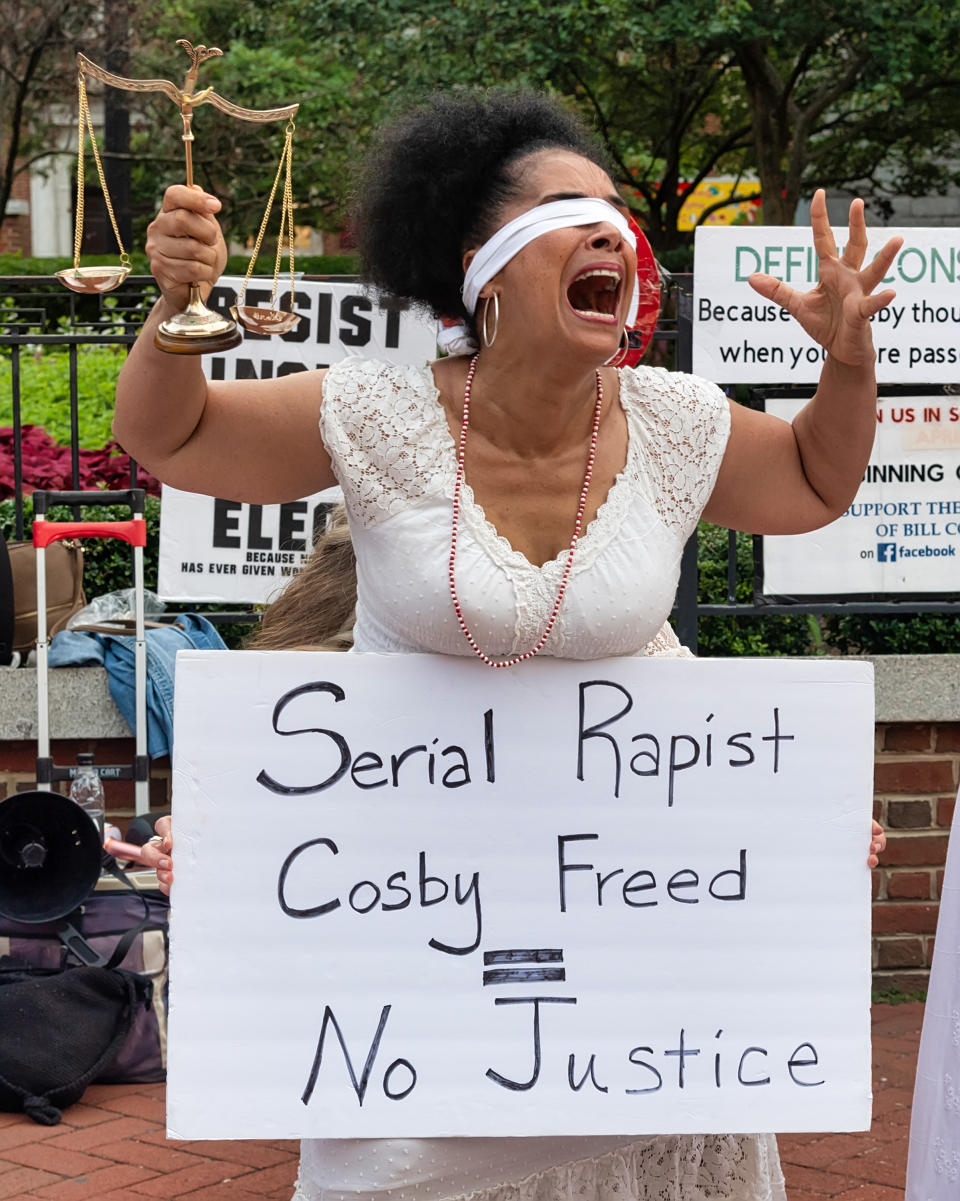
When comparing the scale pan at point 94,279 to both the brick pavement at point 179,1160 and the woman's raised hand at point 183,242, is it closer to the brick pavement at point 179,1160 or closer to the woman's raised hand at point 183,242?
the woman's raised hand at point 183,242

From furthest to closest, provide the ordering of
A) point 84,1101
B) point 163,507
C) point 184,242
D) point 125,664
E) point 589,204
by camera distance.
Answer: point 163,507 < point 125,664 < point 84,1101 < point 589,204 < point 184,242

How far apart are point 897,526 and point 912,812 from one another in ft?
3.02

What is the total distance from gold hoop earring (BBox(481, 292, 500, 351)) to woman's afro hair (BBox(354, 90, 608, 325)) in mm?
86

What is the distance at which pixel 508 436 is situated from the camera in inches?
85.0

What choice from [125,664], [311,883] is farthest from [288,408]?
[125,664]

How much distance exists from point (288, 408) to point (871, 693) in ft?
2.96

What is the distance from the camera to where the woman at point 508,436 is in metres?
2.06

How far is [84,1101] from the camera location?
447cm

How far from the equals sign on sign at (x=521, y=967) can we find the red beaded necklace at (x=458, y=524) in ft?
1.29

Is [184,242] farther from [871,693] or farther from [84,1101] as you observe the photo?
[84,1101]

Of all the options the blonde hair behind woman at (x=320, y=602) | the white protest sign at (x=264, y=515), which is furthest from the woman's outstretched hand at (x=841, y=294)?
the white protest sign at (x=264, y=515)

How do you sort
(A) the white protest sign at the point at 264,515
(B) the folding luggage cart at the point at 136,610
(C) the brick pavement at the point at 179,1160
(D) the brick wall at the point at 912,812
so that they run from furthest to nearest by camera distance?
(A) the white protest sign at the point at 264,515 < (D) the brick wall at the point at 912,812 < (B) the folding luggage cart at the point at 136,610 < (C) the brick pavement at the point at 179,1160

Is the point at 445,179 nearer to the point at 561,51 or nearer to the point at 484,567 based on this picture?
the point at 484,567

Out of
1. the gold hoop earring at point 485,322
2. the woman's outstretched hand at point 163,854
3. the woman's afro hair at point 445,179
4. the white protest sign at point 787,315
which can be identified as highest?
the white protest sign at point 787,315
